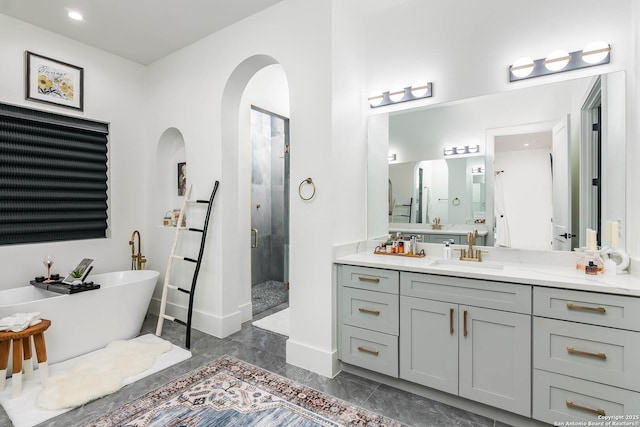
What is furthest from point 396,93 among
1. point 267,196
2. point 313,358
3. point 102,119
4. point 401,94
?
point 102,119

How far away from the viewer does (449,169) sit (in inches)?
110

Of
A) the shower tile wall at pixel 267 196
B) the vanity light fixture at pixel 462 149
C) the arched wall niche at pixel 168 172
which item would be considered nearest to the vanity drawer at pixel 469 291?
the vanity light fixture at pixel 462 149

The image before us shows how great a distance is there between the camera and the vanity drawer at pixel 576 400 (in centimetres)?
161

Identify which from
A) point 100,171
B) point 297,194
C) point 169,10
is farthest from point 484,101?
point 100,171

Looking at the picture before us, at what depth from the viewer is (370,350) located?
239 centimetres

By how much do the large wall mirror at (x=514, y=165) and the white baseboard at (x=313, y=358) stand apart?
1.12 meters

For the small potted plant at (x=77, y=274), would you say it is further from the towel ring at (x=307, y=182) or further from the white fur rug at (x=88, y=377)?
the towel ring at (x=307, y=182)

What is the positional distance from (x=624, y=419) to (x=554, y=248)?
104 cm

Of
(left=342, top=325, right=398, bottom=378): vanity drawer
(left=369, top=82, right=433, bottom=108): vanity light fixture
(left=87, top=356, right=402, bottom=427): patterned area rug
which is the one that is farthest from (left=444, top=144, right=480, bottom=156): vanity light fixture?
(left=87, top=356, right=402, bottom=427): patterned area rug

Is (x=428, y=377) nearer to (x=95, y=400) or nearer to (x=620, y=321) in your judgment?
(x=620, y=321)

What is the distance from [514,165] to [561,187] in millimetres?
347

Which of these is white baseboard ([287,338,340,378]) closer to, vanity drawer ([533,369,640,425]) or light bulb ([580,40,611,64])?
vanity drawer ([533,369,640,425])

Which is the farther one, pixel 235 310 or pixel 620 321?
pixel 235 310

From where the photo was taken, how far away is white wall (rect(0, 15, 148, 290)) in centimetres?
305
